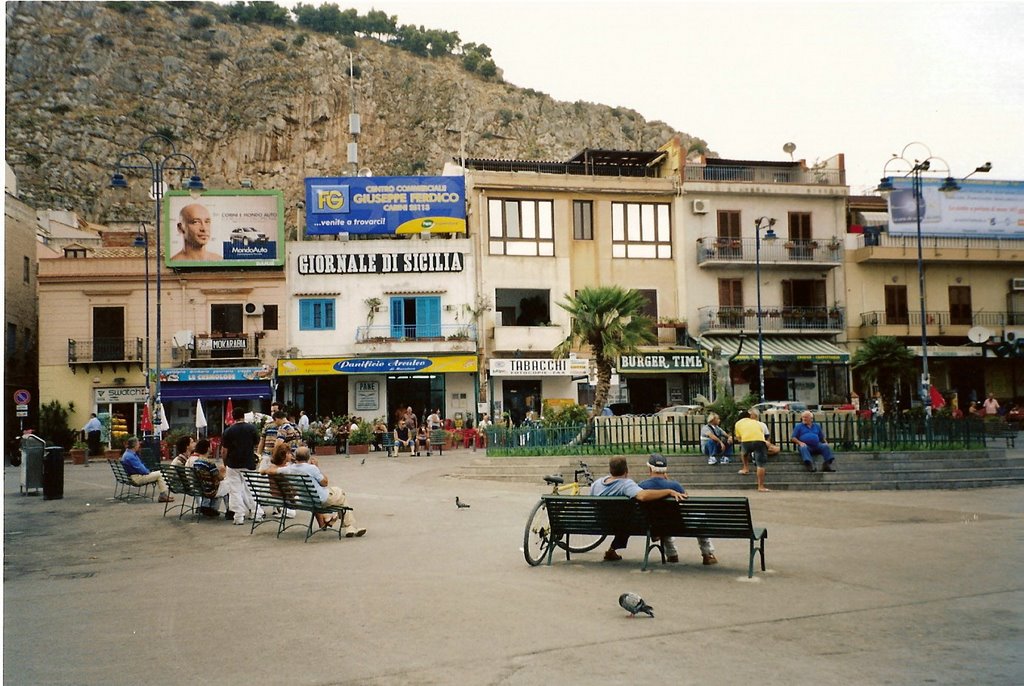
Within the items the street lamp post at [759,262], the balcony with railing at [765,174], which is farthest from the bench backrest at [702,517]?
the balcony with railing at [765,174]

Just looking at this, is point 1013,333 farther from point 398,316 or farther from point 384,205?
point 384,205

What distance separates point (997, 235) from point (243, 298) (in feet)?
111

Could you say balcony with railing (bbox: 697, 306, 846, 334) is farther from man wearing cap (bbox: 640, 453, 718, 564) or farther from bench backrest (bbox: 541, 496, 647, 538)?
bench backrest (bbox: 541, 496, 647, 538)

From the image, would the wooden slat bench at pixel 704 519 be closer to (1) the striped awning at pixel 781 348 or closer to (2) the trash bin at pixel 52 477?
(2) the trash bin at pixel 52 477

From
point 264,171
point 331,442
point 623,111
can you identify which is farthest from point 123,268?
point 623,111

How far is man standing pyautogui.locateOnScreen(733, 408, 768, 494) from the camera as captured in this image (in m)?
16.0

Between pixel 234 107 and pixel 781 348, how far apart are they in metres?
61.8

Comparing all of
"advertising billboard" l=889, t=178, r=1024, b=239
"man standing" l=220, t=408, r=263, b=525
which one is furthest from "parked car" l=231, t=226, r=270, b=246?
"advertising billboard" l=889, t=178, r=1024, b=239

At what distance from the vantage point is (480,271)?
3700cm

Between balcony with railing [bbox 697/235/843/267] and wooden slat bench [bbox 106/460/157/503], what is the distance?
1046 inches

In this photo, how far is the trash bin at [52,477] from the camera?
658 inches

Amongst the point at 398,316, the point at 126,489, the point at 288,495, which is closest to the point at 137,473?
the point at 126,489

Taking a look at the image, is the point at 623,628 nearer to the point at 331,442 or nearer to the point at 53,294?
the point at 331,442

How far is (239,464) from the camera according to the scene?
524 inches
